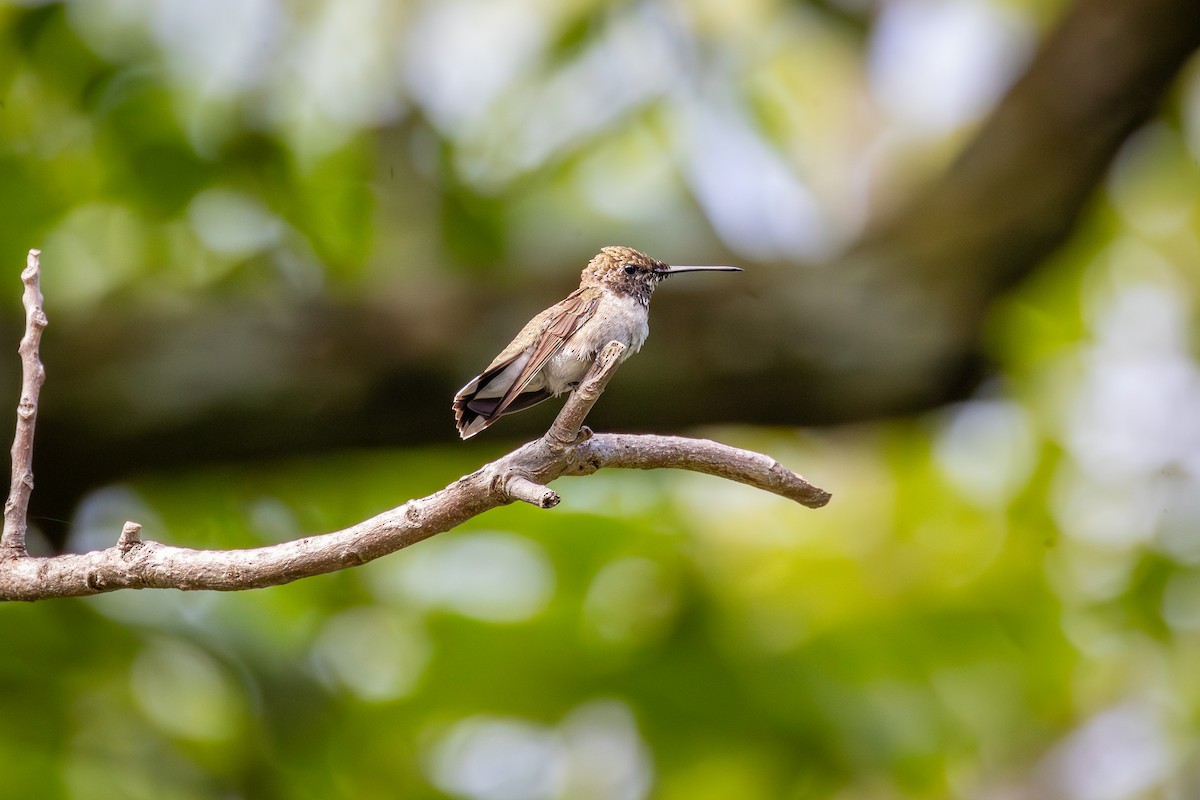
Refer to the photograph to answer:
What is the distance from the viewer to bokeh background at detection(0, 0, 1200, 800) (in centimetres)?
620

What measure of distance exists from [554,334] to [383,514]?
1035mm

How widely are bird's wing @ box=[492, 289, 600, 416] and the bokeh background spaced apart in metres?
2.50

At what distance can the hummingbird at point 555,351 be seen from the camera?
3.26 metres

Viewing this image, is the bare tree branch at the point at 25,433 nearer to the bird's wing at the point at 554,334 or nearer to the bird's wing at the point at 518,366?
the bird's wing at the point at 518,366

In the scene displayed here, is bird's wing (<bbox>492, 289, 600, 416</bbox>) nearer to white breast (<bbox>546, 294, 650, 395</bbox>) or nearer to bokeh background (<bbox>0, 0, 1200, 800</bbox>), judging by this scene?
white breast (<bbox>546, 294, 650, 395</bbox>)

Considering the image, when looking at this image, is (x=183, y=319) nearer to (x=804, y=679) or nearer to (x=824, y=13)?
(x=804, y=679)

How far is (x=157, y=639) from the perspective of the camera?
7066 millimetres

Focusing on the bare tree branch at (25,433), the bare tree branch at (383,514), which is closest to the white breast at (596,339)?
the bare tree branch at (383,514)

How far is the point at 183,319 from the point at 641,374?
8.00 feet

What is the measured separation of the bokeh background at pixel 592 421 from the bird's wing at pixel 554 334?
2.50 metres

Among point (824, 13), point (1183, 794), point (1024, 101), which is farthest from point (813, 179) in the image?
point (1183, 794)

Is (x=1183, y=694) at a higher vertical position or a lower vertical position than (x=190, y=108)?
lower

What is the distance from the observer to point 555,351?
3.32 meters

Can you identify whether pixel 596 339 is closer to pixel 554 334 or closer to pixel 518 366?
pixel 554 334
